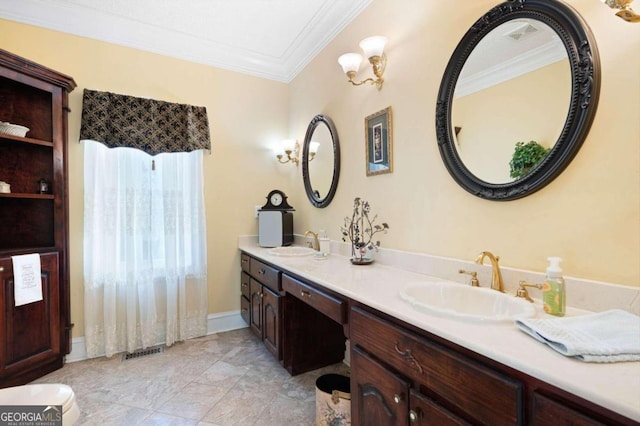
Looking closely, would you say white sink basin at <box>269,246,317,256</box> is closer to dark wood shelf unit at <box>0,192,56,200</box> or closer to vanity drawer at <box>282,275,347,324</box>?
vanity drawer at <box>282,275,347,324</box>

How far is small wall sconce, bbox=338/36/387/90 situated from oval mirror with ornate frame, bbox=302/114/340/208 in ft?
1.84

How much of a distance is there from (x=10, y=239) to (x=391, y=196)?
2815 millimetres

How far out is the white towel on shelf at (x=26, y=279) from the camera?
192 cm

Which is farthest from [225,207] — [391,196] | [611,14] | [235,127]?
[611,14]

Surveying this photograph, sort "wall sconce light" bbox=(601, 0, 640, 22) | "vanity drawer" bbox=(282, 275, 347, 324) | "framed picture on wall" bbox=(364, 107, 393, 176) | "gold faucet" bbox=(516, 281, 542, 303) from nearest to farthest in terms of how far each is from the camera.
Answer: "wall sconce light" bbox=(601, 0, 640, 22) → "gold faucet" bbox=(516, 281, 542, 303) → "vanity drawer" bbox=(282, 275, 347, 324) → "framed picture on wall" bbox=(364, 107, 393, 176)

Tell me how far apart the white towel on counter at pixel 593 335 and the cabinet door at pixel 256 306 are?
191 cm

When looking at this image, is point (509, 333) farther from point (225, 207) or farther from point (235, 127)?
point (235, 127)

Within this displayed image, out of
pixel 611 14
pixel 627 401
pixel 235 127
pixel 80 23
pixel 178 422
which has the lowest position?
pixel 178 422

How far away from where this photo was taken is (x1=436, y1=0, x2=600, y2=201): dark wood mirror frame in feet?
3.28

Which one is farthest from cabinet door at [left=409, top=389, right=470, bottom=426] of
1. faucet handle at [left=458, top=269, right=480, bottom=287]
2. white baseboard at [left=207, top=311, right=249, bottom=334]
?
white baseboard at [left=207, top=311, right=249, bottom=334]

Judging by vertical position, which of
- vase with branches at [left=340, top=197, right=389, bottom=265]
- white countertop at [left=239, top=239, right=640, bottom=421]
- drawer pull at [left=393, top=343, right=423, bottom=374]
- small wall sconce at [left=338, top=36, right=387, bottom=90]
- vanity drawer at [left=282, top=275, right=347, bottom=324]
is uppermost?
small wall sconce at [left=338, top=36, right=387, bottom=90]

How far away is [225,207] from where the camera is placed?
2.94 metres

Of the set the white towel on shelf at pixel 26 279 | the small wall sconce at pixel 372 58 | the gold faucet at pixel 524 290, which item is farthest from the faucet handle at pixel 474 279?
the white towel on shelf at pixel 26 279

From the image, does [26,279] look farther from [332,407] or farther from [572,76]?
[572,76]
